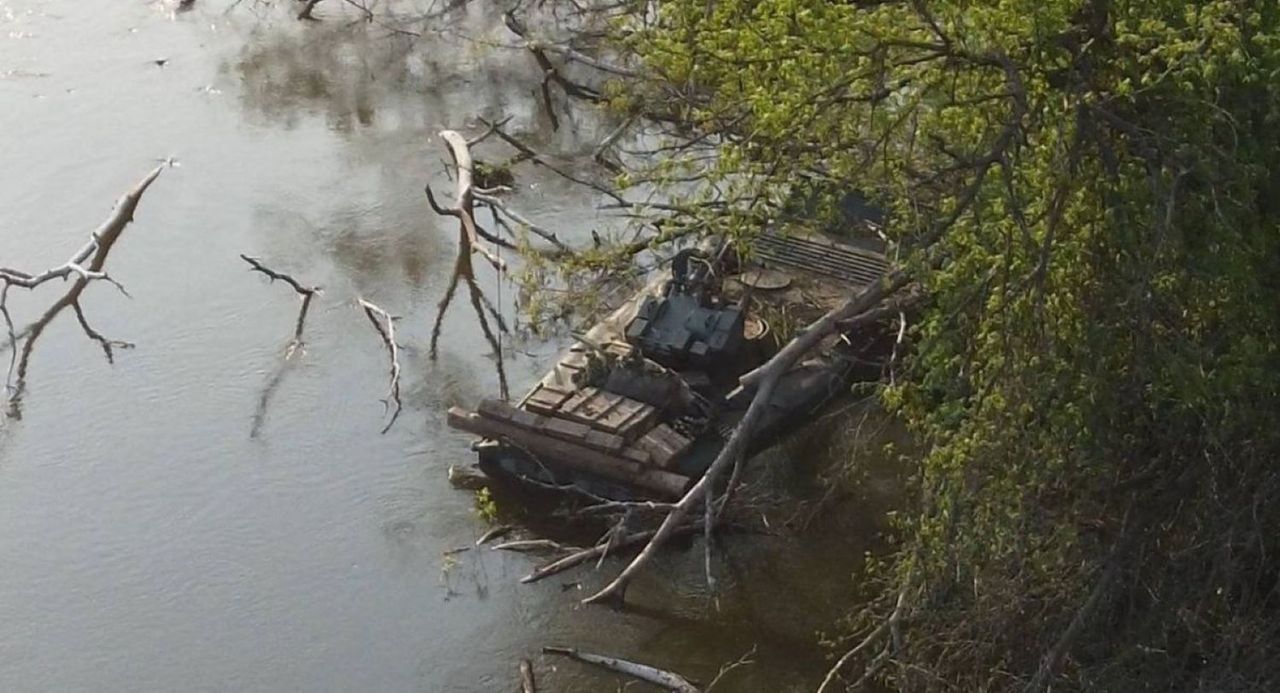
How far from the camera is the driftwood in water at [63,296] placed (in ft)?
50.4

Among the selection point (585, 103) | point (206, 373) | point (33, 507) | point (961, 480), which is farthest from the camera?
point (585, 103)

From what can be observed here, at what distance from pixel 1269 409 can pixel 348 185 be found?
1204cm

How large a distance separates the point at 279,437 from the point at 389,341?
132cm

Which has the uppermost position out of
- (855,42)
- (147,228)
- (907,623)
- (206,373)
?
(855,42)

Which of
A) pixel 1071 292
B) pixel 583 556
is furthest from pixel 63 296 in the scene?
pixel 1071 292

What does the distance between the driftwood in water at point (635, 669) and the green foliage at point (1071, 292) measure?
1.64 metres

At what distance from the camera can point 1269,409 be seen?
863cm

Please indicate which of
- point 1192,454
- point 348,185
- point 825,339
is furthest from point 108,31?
point 1192,454

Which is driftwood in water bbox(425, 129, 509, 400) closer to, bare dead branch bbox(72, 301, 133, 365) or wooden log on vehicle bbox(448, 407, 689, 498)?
wooden log on vehicle bbox(448, 407, 689, 498)

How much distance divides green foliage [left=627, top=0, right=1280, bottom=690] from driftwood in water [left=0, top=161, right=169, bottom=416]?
771cm

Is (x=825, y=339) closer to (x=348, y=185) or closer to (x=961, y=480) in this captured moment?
(x=961, y=480)

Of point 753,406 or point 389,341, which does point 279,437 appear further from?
point 753,406

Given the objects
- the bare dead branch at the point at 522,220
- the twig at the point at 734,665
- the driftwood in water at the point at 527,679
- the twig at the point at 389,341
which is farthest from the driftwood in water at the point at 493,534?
the bare dead branch at the point at 522,220

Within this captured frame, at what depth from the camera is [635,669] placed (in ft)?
37.2
